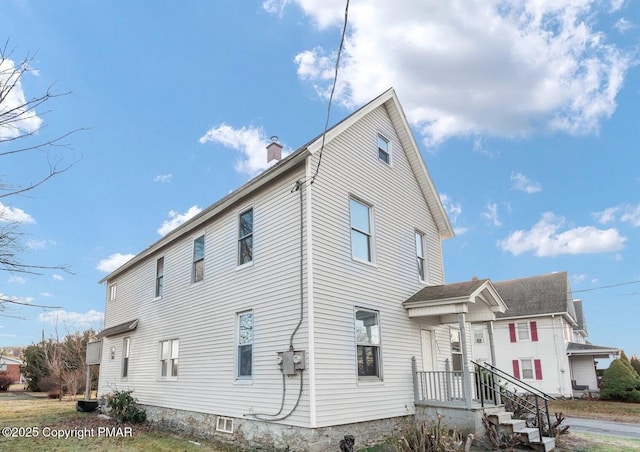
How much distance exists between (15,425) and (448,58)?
16728mm

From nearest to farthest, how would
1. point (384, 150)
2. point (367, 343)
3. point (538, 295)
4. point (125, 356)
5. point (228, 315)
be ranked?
point (367, 343), point (228, 315), point (384, 150), point (125, 356), point (538, 295)

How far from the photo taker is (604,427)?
44.9 ft

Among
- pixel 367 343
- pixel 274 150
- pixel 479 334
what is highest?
pixel 274 150

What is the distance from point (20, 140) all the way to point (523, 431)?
414 inches

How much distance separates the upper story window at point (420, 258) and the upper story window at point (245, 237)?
5015 mm

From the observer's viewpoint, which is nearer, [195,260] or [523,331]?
[195,260]

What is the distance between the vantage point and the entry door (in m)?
11.6

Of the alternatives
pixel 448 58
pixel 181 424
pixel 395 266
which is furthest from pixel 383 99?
pixel 181 424

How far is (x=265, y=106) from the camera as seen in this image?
52.0 ft

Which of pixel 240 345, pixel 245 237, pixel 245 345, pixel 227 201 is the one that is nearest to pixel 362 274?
pixel 245 237

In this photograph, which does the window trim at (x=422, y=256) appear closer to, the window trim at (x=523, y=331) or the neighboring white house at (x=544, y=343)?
the neighboring white house at (x=544, y=343)

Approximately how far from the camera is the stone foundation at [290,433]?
26.6 feet

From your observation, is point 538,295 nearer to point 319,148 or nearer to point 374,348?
point 374,348

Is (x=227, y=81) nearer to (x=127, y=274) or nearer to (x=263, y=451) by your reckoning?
(x=127, y=274)
